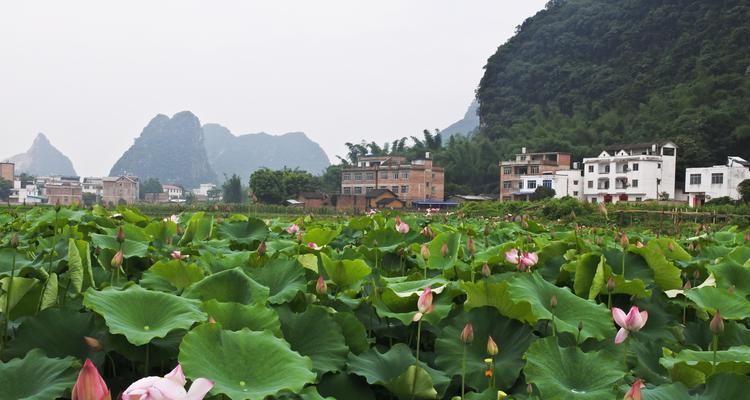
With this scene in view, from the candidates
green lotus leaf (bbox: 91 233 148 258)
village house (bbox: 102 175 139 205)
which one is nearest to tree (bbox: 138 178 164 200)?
village house (bbox: 102 175 139 205)

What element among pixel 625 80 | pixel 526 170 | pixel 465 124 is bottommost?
pixel 526 170

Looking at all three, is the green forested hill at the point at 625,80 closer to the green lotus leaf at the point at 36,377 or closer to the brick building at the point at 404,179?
the brick building at the point at 404,179

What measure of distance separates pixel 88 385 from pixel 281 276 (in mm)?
791

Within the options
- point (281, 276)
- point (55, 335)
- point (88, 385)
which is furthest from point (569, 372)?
point (55, 335)

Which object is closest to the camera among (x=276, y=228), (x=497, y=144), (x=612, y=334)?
(x=612, y=334)

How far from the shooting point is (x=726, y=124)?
42812mm

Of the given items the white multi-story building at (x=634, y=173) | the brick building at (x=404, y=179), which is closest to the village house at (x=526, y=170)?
the white multi-story building at (x=634, y=173)

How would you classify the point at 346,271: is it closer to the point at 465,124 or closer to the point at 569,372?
the point at 569,372

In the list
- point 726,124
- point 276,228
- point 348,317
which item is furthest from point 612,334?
point 726,124

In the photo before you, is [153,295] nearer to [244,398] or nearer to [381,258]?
[244,398]

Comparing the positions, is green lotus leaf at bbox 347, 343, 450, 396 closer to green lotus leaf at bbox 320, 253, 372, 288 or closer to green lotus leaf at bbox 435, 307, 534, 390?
green lotus leaf at bbox 435, 307, 534, 390

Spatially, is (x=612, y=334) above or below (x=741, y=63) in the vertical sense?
below

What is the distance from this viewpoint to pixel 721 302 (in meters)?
1.49

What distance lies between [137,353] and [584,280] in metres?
1.10
